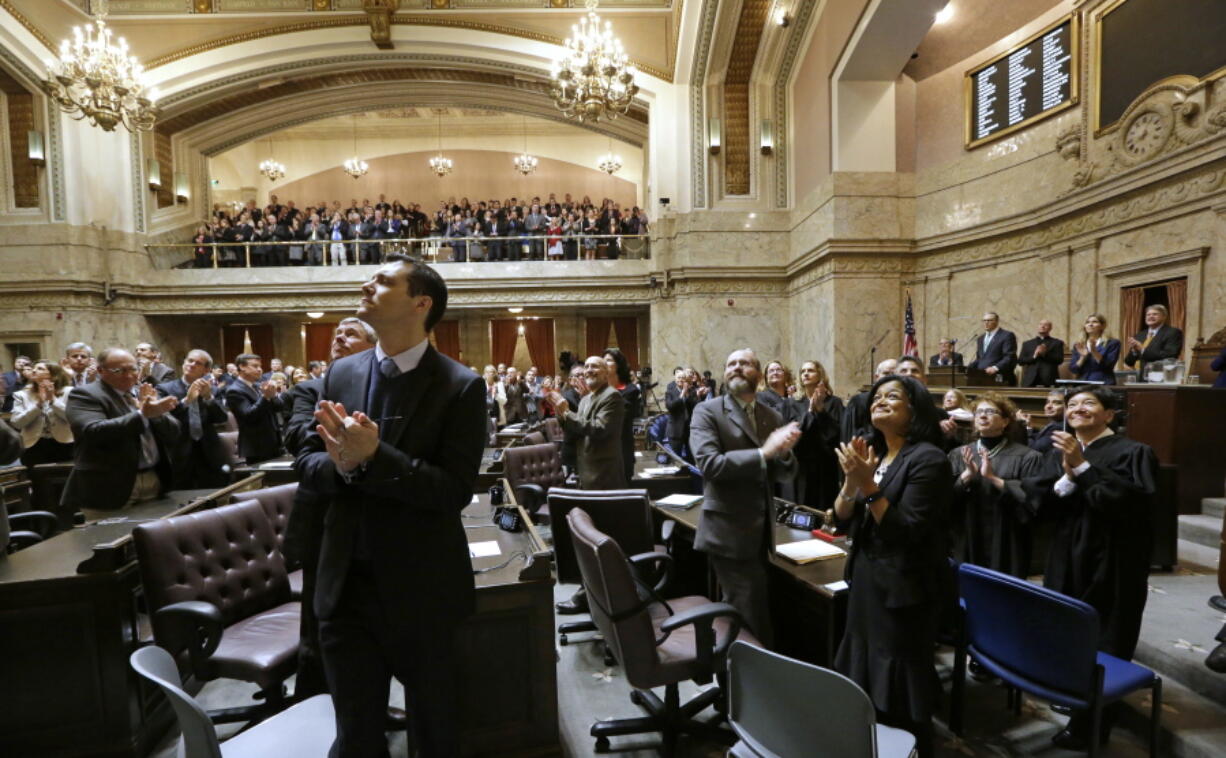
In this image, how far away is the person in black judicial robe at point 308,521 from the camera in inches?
66.0

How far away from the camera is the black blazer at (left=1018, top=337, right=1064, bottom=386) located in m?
6.90

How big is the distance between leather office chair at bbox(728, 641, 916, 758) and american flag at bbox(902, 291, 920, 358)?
876cm

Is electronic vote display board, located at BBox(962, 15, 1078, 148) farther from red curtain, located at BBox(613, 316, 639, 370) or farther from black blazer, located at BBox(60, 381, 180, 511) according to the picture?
black blazer, located at BBox(60, 381, 180, 511)

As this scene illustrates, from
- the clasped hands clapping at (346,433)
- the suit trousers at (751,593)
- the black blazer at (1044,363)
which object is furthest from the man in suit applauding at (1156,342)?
the clasped hands clapping at (346,433)

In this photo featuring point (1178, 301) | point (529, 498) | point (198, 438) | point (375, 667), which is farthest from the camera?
point (1178, 301)

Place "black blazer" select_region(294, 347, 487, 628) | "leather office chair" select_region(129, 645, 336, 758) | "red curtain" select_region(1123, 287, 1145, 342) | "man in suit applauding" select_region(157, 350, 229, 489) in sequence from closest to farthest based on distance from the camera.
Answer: "leather office chair" select_region(129, 645, 336, 758) → "black blazer" select_region(294, 347, 487, 628) → "man in suit applauding" select_region(157, 350, 229, 489) → "red curtain" select_region(1123, 287, 1145, 342)

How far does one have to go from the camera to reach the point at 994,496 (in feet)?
11.1

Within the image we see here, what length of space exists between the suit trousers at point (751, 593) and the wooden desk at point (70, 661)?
102 inches

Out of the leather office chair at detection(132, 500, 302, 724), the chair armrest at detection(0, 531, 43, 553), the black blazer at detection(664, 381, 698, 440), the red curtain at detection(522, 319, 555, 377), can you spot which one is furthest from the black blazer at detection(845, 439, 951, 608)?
the red curtain at detection(522, 319, 555, 377)

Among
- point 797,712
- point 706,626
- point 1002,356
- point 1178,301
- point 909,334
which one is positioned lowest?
point 706,626

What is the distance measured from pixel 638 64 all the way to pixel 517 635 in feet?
43.8

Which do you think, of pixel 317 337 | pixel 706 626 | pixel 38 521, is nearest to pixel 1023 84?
pixel 706 626

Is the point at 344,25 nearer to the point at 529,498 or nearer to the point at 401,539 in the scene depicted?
the point at 529,498

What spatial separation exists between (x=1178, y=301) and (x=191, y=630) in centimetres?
925
